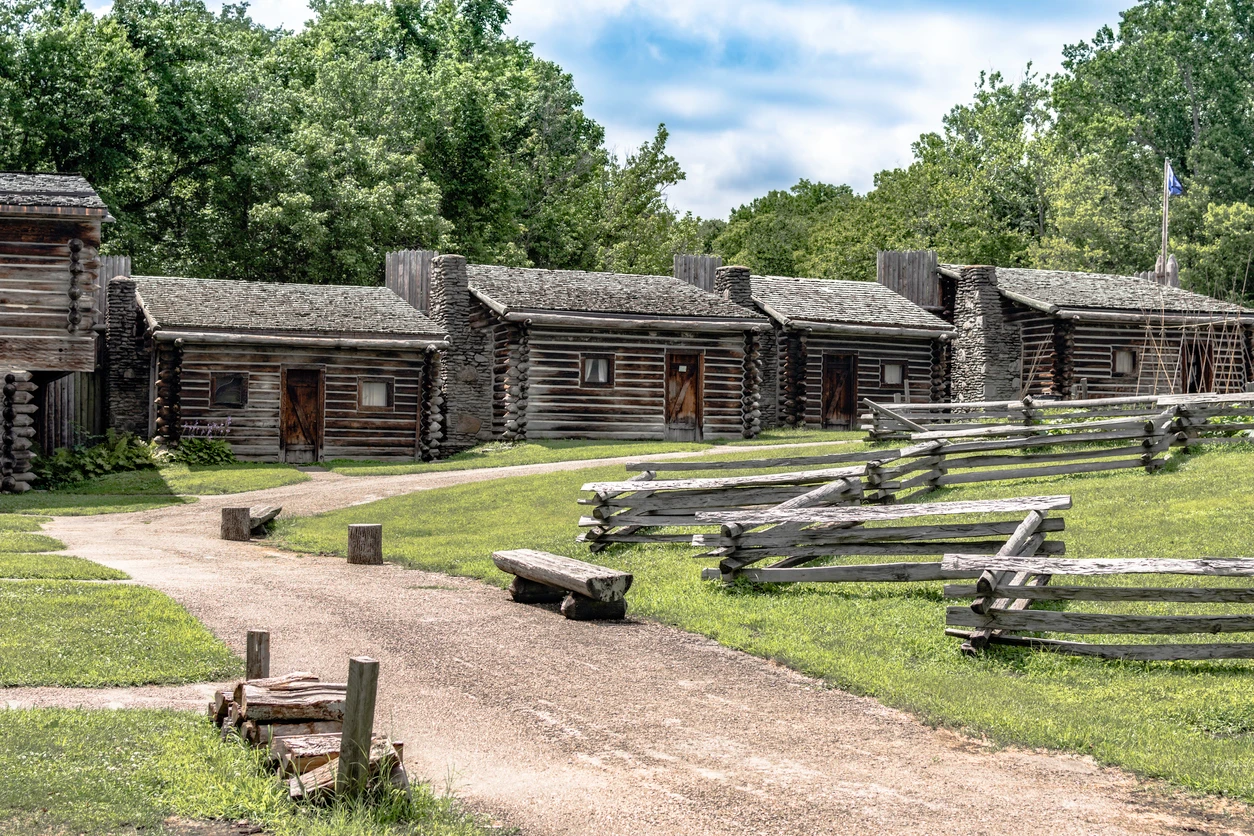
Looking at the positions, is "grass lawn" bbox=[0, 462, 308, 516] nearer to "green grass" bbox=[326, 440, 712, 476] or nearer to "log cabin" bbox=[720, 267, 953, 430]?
"green grass" bbox=[326, 440, 712, 476]

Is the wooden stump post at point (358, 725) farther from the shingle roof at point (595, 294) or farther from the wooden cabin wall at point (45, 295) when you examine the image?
the shingle roof at point (595, 294)

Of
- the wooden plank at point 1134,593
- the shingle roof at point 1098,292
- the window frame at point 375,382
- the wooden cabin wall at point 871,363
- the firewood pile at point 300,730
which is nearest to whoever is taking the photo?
the firewood pile at point 300,730

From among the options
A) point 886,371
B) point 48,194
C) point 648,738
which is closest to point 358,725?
point 648,738

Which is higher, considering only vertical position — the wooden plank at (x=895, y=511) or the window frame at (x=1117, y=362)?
the window frame at (x=1117, y=362)

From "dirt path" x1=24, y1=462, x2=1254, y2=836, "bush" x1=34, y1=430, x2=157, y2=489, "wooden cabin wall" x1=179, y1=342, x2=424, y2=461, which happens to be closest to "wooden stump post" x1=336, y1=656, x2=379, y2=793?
"dirt path" x1=24, y1=462, x2=1254, y2=836

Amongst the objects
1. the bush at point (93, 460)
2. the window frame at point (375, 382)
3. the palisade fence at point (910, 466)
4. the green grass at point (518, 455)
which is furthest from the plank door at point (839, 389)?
the bush at point (93, 460)

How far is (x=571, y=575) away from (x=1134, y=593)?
17.0 ft

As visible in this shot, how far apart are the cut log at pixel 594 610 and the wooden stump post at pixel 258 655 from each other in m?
4.72

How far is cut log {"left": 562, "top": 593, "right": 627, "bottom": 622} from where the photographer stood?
12.4 meters

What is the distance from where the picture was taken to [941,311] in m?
43.3

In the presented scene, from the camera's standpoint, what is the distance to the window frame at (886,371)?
130ft

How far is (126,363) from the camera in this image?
32.8 m

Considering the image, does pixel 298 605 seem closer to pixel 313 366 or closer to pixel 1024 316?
pixel 313 366

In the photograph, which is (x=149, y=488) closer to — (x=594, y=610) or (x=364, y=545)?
(x=364, y=545)
